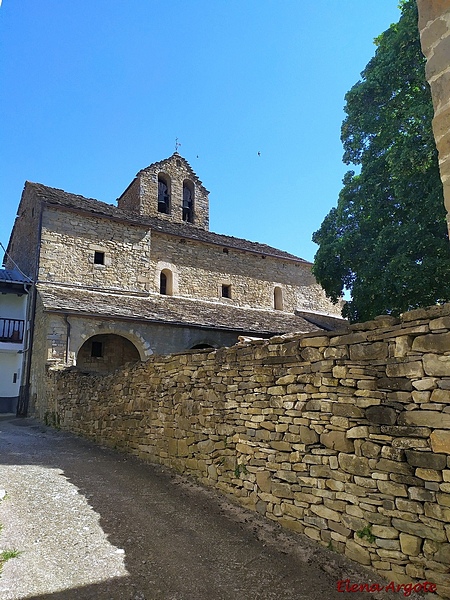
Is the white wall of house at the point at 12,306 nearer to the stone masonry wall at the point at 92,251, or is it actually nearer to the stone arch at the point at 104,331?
the stone masonry wall at the point at 92,251

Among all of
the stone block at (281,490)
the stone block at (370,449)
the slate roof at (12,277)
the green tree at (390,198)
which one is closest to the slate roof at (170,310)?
the slate roof at (12,277)

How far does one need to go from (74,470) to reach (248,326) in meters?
10.6

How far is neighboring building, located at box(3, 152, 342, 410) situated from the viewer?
1400 centimetres

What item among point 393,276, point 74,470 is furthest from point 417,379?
point 393,276

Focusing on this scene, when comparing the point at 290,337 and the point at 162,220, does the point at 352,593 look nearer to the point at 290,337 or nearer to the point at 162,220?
the point at 290,337

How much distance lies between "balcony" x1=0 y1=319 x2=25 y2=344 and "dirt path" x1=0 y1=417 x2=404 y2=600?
1208 cm

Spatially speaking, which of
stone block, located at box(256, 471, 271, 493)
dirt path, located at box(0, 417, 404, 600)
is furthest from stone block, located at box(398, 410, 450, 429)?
stone block, located at box(256, 471, 271, 493)

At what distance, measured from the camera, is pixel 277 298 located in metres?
21.3

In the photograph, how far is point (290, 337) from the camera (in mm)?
4809

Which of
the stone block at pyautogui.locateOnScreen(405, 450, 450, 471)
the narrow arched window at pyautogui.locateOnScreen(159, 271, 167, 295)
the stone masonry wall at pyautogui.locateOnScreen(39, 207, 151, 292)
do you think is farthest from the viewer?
the narrow arched window at pyautogui.locateOnScreen(159, 271, 167, 295)

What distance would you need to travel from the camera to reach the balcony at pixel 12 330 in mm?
17250

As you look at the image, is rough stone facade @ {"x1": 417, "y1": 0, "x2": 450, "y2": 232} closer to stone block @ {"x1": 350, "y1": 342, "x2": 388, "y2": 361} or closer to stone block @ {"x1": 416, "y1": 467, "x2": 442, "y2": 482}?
stone block @ {"x1": 350, "y1": 342, "x2": 388, "y2": 361}

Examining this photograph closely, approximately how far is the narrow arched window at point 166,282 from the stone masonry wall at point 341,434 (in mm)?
11562

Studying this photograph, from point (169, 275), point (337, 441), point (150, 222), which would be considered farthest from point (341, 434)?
point (150, 222)
